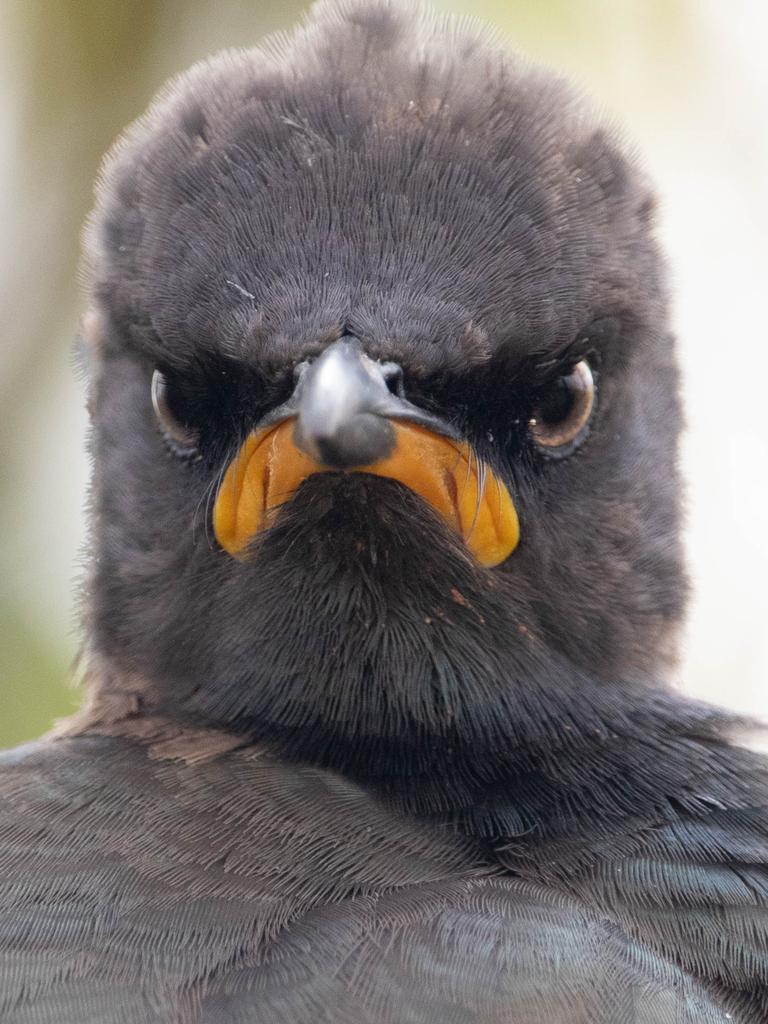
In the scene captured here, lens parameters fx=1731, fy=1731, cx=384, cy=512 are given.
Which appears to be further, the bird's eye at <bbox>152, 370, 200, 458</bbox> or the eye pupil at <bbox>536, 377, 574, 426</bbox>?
the bird's eye at <bbox>152, 370, 200, 458</bbox>

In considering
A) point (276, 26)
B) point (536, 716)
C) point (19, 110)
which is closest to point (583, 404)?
point (536, 716)

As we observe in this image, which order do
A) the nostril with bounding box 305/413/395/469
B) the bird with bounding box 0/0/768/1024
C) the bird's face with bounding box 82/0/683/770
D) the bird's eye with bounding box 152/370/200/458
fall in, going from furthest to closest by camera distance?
1. the bird's eye with bounding box 152/370/200/458
2. the bird's face with bounding box 82/0/683/770
3. the nostril with bounding box 305/413/395/469
4. the bird with bounding box 0/0/768/1024

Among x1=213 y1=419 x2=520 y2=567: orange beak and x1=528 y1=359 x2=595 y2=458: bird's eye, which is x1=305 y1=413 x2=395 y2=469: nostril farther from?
x1=528 y1=359 x2=595 y2=458: bird's eye

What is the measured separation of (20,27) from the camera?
8297mm

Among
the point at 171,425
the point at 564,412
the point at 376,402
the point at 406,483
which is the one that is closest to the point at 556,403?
the point at 564,412

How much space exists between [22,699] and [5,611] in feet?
1.68

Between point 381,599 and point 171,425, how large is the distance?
72cm

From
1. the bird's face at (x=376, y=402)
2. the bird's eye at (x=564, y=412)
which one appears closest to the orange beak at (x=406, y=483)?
the bird's face at (x=376, y=402)

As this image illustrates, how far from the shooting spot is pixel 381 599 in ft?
13.8

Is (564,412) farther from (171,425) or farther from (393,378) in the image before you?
(171,425)

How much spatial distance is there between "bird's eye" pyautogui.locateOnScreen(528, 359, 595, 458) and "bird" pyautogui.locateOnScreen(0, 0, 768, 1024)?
→ 10 mm

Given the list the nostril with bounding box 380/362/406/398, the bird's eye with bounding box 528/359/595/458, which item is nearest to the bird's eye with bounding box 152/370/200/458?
the nostril with bounding box 380/362/406/398

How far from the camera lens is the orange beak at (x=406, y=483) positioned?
3852 mm

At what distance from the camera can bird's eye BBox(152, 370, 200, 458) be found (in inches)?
172
